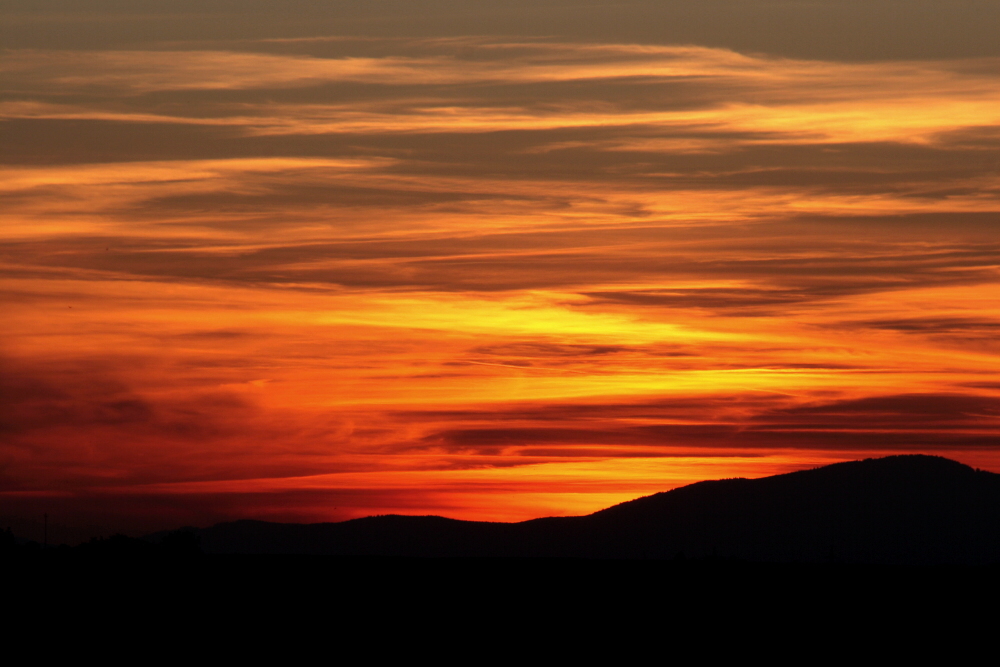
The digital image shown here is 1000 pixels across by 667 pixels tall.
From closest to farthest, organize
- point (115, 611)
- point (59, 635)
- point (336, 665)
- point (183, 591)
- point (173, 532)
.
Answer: point (336, 665), point (59, 635), point (115, 611), point (183, 591), point (173, 532)

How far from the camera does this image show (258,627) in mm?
48656

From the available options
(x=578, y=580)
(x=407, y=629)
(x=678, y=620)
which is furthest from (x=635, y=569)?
(x=407, y=629)

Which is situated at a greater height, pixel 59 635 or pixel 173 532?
pixel 173 532

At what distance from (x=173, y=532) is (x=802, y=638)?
7529 centimetres

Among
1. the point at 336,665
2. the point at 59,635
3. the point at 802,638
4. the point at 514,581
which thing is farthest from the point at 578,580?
the point at 59,635

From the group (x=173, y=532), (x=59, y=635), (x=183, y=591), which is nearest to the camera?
(x=59, y=635)

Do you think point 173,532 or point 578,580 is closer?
point 578,580

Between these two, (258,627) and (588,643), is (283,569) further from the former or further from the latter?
(588,643)

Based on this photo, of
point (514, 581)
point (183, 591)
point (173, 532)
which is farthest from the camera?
point (173, 532)

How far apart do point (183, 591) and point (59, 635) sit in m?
8.33

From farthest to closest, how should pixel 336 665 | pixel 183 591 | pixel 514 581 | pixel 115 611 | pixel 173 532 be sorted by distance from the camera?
pixel 173 532
pixel 514 581
pixel 183 591
pixel 115 611
pixel 336 665

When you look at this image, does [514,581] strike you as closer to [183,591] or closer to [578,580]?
[578,580]

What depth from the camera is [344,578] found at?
192 feet

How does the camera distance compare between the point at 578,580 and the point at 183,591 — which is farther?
the point at 578,580
